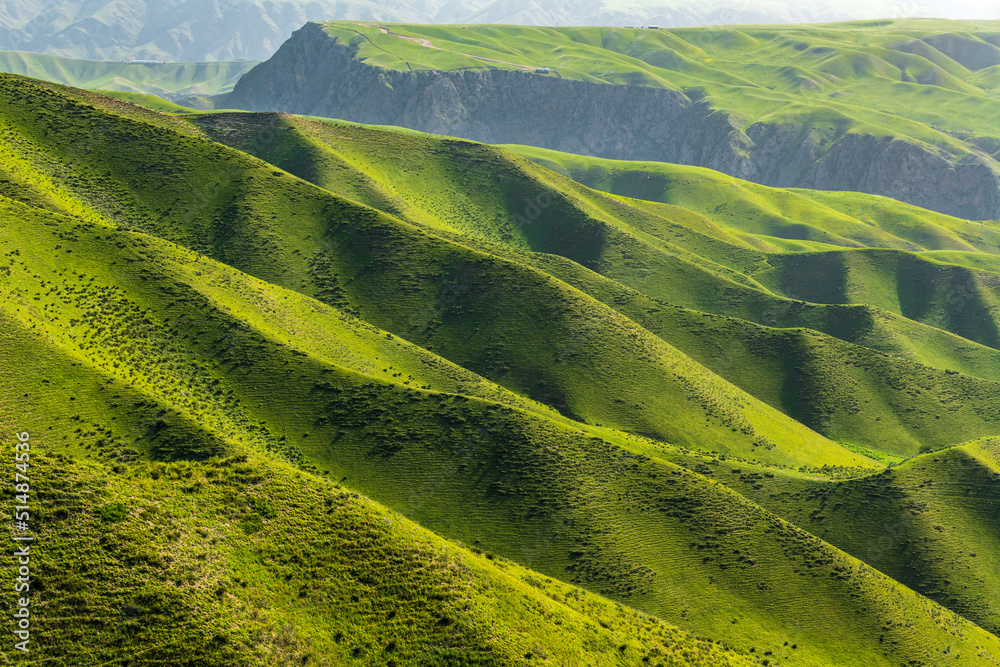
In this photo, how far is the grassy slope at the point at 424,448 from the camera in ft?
234

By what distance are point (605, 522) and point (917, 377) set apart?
99544 mm

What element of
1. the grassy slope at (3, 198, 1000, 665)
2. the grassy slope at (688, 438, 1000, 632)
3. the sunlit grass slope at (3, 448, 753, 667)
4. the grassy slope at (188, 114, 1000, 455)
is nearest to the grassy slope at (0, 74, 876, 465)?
the grassy slope at (188, 114, 1000, 455)

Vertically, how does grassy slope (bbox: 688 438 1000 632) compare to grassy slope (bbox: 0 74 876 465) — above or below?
below

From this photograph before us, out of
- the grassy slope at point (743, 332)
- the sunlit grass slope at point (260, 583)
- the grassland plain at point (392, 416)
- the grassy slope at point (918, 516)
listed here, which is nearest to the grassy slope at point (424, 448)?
the grassland plain at point (392, 416)

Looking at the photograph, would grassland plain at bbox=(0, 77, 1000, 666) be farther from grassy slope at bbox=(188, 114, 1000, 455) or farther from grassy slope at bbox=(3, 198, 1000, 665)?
grassy slope at bbox=(188, 114, 1000, 455)

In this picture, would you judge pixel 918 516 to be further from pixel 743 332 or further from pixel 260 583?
pixel 260 583

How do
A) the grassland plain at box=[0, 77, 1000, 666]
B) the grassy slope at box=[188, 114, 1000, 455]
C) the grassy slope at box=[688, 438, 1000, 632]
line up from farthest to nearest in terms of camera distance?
the grassy slope at box=[188, 114, 1000, 455] < the grassy slope at box=[688, 438, 1000, 632] < the grassland plain at box=[0, 77, 1000, 666]

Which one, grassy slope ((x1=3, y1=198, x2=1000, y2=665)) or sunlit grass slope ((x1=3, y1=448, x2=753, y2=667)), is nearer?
sunlit grass slope ((x1=3, y1=448, x2=753, y2=667))

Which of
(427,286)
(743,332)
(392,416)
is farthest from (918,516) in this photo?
(427,286)

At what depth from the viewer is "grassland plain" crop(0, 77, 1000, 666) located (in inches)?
1805

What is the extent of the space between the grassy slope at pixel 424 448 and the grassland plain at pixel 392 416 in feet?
1.02

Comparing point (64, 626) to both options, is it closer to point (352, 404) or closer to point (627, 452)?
point (352, 404)

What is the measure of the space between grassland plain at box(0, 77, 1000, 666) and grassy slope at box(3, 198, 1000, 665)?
12.2 inches

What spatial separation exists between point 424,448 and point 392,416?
605 centimetres
